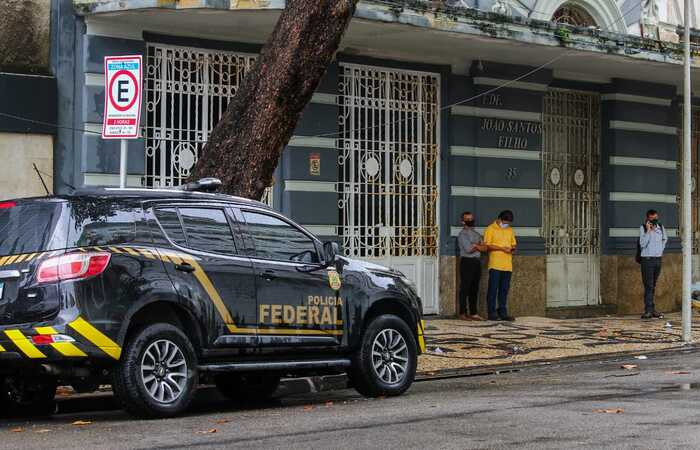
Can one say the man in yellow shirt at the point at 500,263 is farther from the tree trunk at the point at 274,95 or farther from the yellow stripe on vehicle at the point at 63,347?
the yellow stripe on vehicle at the point at 63,347

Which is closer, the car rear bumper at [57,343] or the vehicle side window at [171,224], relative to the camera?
the car rear bumper at [57,343]

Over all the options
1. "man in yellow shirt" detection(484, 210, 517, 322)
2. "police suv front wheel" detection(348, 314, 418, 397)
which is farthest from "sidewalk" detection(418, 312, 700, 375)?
"police suv front wheel" detection(348, 314, 418, 397)

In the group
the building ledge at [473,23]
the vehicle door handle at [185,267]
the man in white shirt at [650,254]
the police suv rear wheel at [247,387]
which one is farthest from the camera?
the man in white shirt at [650,254]

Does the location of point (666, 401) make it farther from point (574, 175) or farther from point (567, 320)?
point (574, 175)

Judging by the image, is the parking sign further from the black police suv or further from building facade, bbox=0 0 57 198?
building facade, bbox=0 0 57 198

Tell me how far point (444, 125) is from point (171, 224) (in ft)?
36.0

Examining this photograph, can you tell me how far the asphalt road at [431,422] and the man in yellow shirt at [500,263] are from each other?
7.86 meters

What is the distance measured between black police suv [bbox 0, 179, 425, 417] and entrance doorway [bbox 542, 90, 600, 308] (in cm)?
1105

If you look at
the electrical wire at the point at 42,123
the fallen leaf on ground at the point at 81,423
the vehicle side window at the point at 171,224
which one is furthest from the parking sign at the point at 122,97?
the electrical wire at the point at 42,123

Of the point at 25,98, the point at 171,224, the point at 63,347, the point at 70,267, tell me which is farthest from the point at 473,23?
the point at 63,347

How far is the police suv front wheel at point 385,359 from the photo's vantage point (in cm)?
1171

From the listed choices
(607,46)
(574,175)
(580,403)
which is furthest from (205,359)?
(574,175)

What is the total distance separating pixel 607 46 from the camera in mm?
20391

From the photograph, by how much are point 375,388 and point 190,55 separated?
7.80 m
